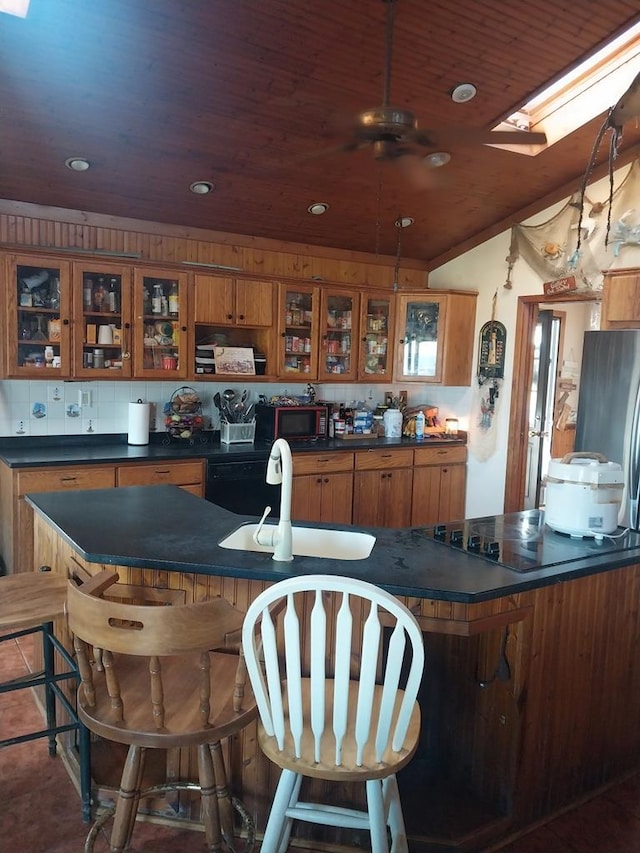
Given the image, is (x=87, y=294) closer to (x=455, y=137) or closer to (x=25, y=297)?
(x=25, y=297)

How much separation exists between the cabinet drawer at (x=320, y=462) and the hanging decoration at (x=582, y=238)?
6.26ft

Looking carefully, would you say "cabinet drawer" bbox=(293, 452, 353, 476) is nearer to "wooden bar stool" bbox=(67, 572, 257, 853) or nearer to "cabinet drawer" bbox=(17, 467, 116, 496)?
"cabinet drawer" bbox=(17, 467, 116, 496)

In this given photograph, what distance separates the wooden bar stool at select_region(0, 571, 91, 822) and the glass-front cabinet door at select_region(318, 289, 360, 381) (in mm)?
3058

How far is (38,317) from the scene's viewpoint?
12.9 feet

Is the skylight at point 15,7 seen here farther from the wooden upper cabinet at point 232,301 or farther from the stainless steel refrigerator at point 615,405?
the stainless steel refrigerator at point 615,405

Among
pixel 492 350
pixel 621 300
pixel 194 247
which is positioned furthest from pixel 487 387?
pixel 194 247

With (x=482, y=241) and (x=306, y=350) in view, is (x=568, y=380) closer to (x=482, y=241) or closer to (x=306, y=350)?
(x=482, y=241)

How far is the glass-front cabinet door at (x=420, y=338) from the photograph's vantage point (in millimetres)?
5219

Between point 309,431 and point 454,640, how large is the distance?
9.25 ft

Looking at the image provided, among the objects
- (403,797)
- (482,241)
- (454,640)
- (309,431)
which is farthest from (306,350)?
(403,797)

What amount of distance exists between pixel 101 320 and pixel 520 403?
10.5 feet

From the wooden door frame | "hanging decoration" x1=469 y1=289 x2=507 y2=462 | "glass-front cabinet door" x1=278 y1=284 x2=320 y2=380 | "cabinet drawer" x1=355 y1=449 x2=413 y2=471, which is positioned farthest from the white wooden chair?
"hanging decoration" x1=469 y1=289 x2=507 y2=462

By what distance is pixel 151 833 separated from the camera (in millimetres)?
2043

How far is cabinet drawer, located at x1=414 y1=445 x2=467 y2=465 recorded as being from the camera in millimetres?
5177
